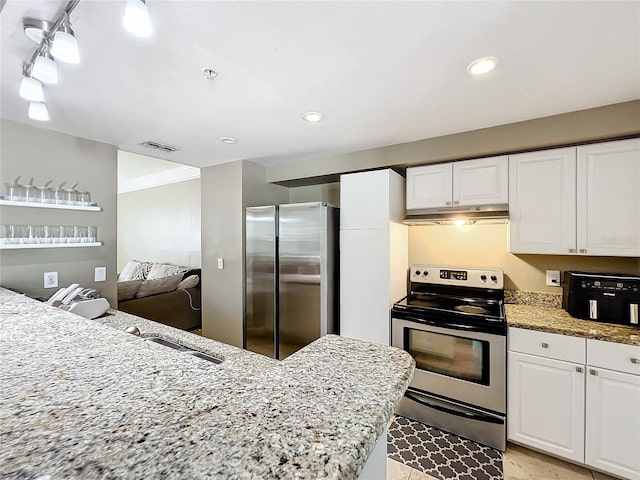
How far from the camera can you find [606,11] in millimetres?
1081

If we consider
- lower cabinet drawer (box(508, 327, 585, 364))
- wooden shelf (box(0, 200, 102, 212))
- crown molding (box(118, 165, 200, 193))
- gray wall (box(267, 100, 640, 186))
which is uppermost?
crown molding (box(118, 165, 200, 193))

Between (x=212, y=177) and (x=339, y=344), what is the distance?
297cm

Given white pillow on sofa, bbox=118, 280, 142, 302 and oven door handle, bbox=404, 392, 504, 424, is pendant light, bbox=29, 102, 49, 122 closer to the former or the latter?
white pillow on sofa, bbox=118, 280, 142, 302

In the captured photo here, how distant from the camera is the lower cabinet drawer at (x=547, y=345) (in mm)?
1712

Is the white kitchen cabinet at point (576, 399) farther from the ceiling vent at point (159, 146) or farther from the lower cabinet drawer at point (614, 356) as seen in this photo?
the ceiling vent at point (159, 146)

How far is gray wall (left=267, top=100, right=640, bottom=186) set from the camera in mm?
1788

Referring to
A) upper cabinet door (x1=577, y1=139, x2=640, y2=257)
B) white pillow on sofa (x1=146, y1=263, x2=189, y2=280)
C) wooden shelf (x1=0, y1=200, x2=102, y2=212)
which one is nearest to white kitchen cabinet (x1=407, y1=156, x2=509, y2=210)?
upper cabinet door (x1=577, y1=139, x2=640, y2=257)

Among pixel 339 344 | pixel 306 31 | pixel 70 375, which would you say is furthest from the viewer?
pixel 306 31

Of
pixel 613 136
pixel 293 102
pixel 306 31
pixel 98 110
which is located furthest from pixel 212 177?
pixel 613 136

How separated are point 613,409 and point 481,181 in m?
1.60

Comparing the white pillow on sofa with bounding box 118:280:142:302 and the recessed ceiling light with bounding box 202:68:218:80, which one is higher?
the recessed ceiling light with bounding box 202:68:218:80

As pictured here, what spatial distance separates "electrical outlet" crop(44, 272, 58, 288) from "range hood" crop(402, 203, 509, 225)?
9.42 feet

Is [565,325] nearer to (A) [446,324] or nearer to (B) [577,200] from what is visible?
(A) [446,324]

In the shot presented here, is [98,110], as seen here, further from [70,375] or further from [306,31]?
[70,375]
